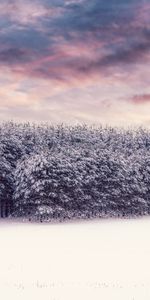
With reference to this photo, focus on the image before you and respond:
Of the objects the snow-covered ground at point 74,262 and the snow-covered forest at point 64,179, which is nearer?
the snow-covered ground at point 74,262

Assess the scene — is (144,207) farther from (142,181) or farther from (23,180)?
(23,180)

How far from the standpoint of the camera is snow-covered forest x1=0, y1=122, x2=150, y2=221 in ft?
167

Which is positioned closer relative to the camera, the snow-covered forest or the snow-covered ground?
the snow-covered ground

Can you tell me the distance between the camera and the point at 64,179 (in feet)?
169

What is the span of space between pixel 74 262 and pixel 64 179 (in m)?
24.8

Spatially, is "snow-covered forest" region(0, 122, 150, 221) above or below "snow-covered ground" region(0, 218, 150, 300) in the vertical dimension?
above

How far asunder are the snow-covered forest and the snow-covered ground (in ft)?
16.4

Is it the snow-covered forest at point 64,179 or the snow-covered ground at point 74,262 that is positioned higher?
the snow-covered forest at point 64,179

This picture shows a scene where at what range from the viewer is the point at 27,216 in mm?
53812

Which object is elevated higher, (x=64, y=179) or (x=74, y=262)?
(x=64, y=179)

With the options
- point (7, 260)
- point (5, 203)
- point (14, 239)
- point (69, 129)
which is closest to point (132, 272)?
point (7, 260)

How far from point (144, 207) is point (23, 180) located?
15.4 metres

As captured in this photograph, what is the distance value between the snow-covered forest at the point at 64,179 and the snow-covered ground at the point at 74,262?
499cm

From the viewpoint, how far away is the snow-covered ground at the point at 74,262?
762 inches
